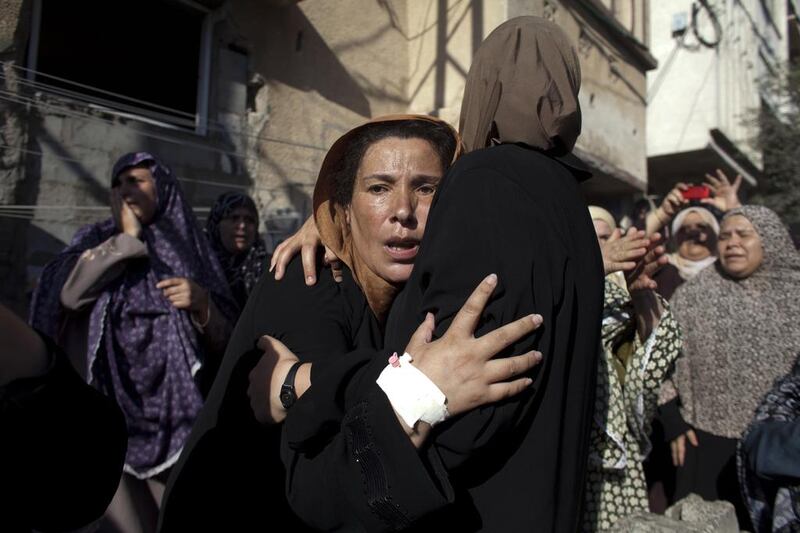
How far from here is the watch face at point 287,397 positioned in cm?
131

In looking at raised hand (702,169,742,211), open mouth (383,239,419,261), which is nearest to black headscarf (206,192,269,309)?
open mouth (383,239,419,261)

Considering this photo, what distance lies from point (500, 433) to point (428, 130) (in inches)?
34.8

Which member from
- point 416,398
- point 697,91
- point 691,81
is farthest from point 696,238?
point 691,81

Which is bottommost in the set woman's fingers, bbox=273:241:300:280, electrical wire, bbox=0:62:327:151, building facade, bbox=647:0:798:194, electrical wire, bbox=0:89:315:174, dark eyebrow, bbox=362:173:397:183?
woman's fingers, bbox=273:241:300:280

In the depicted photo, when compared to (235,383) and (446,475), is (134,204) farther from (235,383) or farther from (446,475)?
(446,475)

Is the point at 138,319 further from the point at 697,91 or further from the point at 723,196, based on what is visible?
the point at 697,91

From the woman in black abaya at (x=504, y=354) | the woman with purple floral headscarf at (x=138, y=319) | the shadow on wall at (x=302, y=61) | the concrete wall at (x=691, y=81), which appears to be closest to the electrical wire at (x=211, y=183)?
the shadow on wall at (x=302, y=61)

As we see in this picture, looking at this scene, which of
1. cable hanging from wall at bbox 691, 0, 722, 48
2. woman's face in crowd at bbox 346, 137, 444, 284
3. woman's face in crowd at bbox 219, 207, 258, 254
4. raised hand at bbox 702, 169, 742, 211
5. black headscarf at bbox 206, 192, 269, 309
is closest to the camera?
woman's face in crowd at bbox 346, 137, 444, 284

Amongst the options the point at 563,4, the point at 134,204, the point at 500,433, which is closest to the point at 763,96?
the point at 563,4

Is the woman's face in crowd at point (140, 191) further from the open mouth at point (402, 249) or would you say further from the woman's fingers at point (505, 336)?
the woman's fingers at point (505, 336)

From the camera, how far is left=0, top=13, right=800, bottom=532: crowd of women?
1002 millimetres

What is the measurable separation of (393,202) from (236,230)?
2.45m

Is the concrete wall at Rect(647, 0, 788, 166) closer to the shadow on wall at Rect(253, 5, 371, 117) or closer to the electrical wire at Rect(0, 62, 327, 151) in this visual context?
the shadow on wall at Rect(253, 5, 371, 117)

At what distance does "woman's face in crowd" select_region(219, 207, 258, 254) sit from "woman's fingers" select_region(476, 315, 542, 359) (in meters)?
3.02
